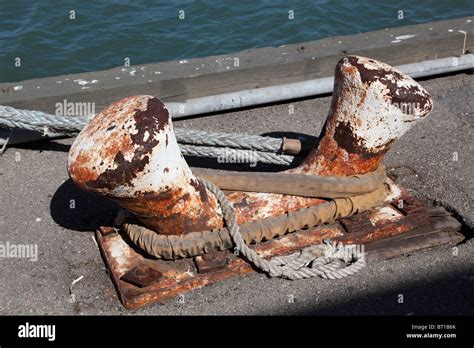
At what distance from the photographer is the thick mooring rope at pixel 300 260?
→ 3.89m

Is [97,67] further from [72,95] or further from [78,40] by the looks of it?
[72,95]

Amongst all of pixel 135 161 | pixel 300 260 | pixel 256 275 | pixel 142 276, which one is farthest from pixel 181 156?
pixel 300 260

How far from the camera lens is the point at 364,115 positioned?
404cm

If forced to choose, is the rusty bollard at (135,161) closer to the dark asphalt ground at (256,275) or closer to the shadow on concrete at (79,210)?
the dark asphalt ground at (256,275)

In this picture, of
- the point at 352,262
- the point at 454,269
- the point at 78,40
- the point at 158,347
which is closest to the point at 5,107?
the point at 158,347

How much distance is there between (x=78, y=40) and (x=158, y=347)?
6561 millimetres

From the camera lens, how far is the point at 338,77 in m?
4.11

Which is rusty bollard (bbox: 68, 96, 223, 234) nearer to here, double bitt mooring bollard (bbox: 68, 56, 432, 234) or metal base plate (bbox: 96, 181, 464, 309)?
double bitt mooring bollard (bbox: 68, 56, 432, 234)

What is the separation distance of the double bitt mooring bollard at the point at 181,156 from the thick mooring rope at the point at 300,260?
0.09 m

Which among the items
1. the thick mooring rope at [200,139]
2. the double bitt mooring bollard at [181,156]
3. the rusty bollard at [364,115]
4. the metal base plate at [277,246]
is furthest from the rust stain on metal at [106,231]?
the rusty bollard at [364,115]

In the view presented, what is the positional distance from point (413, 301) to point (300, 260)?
25.5 inches

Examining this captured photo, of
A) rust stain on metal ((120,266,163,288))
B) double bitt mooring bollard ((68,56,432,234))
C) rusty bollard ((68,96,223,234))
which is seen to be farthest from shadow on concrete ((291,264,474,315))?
rusty bollard ((68,96,223,234))

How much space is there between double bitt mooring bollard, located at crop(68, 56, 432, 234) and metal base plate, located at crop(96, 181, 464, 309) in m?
0.19

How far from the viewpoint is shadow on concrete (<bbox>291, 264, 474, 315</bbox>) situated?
3.71 metres
